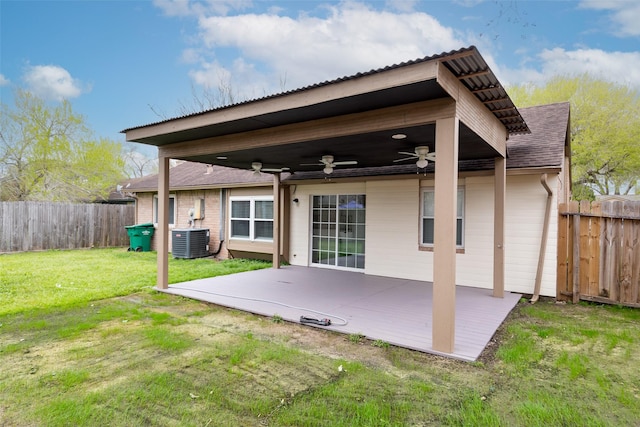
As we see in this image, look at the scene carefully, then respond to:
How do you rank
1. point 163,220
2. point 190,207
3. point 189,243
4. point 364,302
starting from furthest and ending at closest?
point 190,207 < point 189,243 < point 163,220 < point 364,302

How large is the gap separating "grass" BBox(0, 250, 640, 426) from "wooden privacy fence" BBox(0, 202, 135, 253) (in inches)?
360

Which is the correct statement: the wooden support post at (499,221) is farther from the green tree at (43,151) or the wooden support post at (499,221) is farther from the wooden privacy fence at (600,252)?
the green tree at (43,151)

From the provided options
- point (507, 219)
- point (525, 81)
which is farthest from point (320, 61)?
point (507, 219)

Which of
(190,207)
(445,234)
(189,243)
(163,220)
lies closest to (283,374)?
(445,234)

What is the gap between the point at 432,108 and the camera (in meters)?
4.02

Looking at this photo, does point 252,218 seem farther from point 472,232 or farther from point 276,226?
point 472,232

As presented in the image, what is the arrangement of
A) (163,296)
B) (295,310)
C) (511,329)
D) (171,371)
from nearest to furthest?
1. (171,371)
2. (511,329)
3. (295,310)
4. (163,296)

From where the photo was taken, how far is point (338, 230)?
972 centimetres

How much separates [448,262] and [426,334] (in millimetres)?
1081

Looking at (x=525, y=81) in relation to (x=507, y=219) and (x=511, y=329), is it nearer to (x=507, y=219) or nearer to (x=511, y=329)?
(x=507, y=219)

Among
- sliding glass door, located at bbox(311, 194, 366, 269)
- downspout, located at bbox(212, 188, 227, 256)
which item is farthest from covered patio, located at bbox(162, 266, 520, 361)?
downspout, located at bbox(212, 188, 227, 256)

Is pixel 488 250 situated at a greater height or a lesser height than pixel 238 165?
lesser

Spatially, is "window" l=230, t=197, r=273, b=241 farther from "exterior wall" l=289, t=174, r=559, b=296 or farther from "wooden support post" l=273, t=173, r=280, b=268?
"exterior wall" l=289, t=174, r=559, b=296

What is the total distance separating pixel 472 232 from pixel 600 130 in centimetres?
1659
